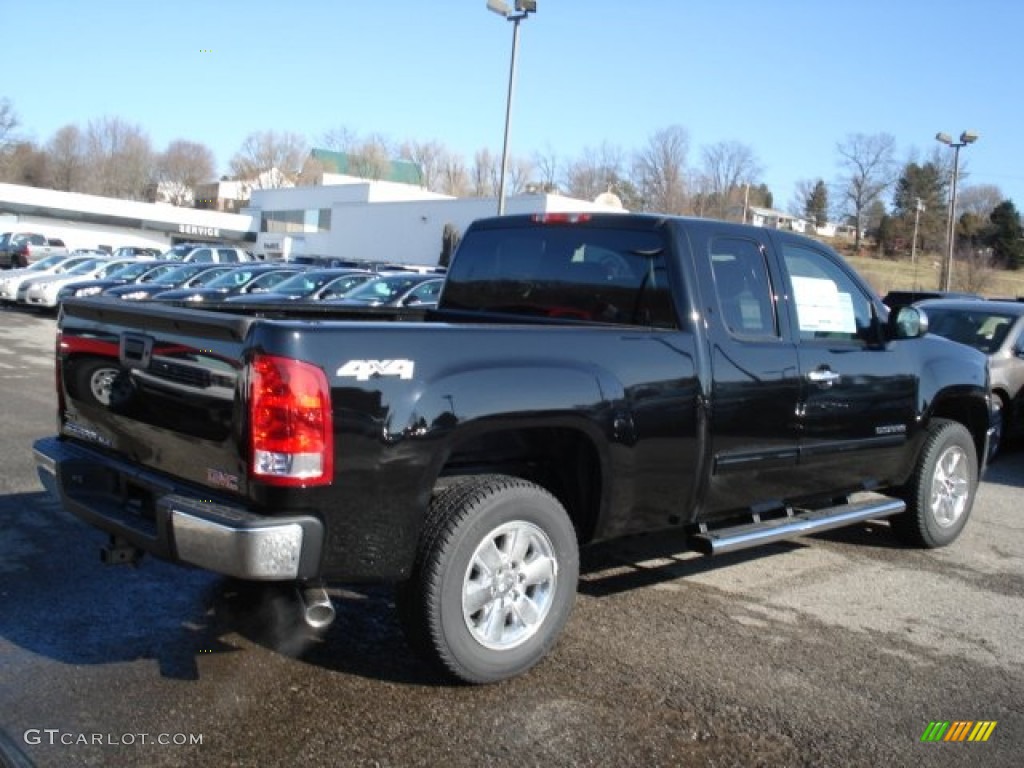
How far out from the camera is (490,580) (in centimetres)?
399

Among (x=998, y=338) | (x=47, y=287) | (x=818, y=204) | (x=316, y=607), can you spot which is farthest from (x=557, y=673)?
(x=818, y=204)

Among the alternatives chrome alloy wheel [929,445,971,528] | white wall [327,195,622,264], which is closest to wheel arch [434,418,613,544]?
chrome alloy wheel [929,445,971,528]

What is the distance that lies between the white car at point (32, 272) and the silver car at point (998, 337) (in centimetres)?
2089

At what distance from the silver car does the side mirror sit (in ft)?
15.0

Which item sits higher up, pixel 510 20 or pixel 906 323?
pixel 510 20

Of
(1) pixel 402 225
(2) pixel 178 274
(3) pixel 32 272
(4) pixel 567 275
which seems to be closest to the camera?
(4) pixel 567 275

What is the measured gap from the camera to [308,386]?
341 cm

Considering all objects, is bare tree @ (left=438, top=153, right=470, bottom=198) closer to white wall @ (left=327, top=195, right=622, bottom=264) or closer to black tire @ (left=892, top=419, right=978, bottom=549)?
white wall @ (left=327, top=195, right=622, bottom=264)

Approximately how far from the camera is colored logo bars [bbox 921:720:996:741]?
3.78 metres

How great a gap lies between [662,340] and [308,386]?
1.84 meters

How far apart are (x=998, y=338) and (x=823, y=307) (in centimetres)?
585

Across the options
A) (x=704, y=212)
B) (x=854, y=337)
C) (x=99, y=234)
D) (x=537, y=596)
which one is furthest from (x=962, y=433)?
(x=99, y=234)

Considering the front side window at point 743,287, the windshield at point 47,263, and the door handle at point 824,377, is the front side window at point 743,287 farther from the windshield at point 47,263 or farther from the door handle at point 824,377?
the windshield at point 47,263

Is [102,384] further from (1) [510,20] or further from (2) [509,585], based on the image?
(1) [510,20]
